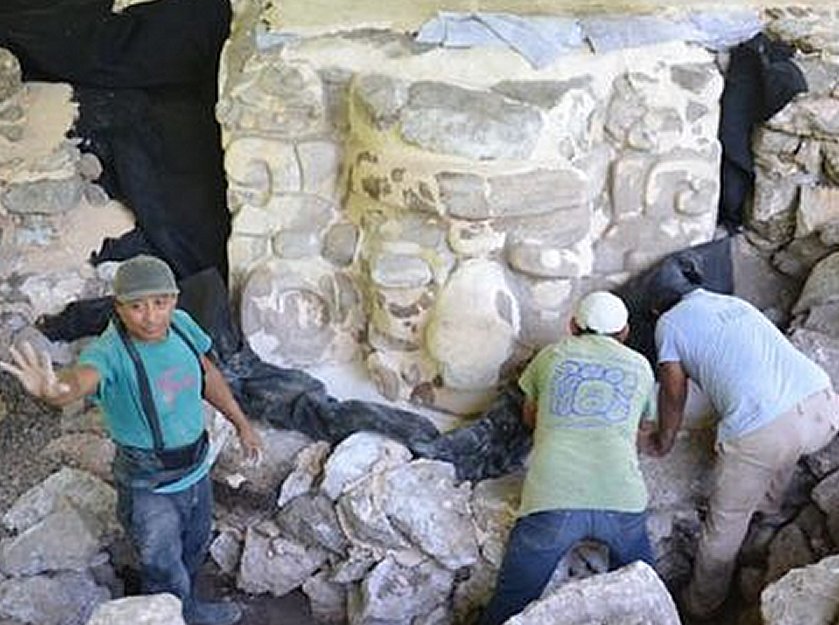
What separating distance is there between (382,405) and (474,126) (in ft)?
3.51

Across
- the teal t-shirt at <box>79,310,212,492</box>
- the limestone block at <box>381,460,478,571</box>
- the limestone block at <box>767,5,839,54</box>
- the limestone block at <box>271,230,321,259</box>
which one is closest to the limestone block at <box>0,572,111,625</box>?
the teal t-shirt at <box>79,310,212,492</box>

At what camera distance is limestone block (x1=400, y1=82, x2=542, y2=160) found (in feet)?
15.2

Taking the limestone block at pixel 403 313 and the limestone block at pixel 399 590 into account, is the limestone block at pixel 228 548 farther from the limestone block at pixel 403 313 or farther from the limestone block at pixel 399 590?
the limestone block at pixel 403 313

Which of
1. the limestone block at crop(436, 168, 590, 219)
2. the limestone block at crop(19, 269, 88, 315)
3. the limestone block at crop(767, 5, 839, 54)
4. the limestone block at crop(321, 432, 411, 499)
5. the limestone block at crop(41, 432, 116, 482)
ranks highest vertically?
the limestone block at crop(767, 5, 839, 54)

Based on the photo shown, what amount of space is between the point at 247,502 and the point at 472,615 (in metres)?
0.86

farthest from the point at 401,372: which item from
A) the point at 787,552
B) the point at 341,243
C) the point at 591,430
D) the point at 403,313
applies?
the point at 787,552

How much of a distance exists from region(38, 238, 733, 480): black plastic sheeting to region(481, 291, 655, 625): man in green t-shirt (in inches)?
15.3

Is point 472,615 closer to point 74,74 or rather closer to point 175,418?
point 175,418

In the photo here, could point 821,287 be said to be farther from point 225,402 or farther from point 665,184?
point 225,402

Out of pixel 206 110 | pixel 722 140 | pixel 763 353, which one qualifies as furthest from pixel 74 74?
pixel 763 353

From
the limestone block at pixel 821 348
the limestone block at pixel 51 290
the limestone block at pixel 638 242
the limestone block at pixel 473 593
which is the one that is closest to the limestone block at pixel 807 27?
the limestone block at pixel 638 242

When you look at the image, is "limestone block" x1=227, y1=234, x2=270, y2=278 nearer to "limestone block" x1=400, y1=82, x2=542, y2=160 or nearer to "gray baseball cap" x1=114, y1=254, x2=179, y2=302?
"limestone block" x1=400, y1=82, x2=542, y2=160

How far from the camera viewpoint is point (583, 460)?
432 centimetres

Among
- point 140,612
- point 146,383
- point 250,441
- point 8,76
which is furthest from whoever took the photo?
point 8,76
